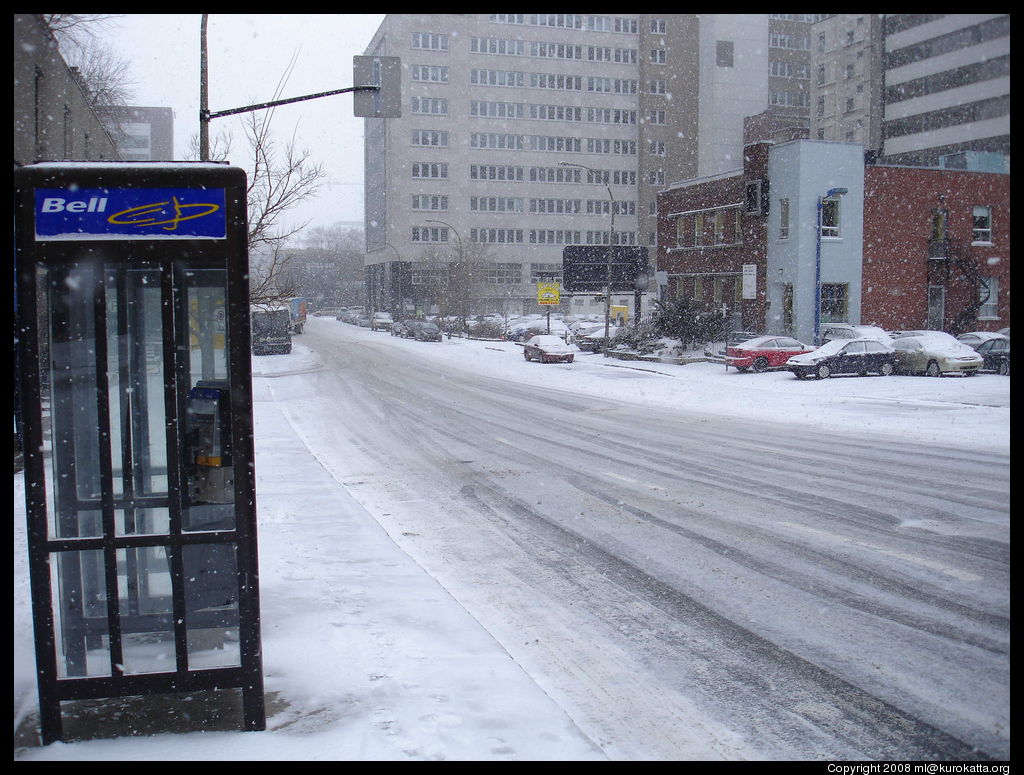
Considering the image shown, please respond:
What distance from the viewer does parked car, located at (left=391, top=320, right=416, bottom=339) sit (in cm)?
6260

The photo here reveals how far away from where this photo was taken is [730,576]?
733cm

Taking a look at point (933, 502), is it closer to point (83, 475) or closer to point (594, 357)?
point (83, 475)

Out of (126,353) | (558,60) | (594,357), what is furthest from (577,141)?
(126,353)

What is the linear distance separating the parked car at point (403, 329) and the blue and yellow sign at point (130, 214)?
57.5 m

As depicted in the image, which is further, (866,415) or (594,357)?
(594,357)

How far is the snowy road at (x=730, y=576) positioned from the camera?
4.72 m

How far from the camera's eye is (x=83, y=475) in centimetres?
460

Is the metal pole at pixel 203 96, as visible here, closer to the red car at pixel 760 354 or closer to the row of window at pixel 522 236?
the red car at pixel 760 354

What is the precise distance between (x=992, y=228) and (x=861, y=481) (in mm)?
36107

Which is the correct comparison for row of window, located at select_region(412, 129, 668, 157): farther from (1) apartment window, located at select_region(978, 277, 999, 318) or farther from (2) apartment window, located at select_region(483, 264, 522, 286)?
(1) apartment window, located at select_region(978, 277, 999, 318)

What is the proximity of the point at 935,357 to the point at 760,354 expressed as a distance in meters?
5.91

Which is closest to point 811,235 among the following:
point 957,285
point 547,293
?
point 957,285

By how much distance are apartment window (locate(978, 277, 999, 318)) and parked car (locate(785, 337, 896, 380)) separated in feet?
50.6

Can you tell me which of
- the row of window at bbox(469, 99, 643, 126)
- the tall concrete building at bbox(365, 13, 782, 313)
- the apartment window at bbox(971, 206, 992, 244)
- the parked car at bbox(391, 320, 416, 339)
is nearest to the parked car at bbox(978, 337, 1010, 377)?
the apartment window at bbox(971, 206, 992, 244)
